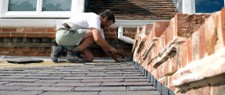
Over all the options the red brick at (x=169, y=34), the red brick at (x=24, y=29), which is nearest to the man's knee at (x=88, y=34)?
the red brick at (x=24, y=29)

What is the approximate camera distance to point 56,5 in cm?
581

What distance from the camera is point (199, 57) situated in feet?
3.36

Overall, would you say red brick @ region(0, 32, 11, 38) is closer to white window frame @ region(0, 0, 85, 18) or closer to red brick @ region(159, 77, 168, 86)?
white window frame @ region(0, 0, 85, 18)

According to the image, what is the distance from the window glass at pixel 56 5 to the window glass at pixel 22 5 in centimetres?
21

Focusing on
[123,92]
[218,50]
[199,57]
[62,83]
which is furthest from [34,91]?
[218,50]

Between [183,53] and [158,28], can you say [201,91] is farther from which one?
[158,28]

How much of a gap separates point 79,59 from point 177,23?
3.09 meters

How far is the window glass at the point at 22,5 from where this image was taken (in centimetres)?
581

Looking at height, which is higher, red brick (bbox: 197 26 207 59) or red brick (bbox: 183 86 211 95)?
red brick (bbox: 197 26 207 59)

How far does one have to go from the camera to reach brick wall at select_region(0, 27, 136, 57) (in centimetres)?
509

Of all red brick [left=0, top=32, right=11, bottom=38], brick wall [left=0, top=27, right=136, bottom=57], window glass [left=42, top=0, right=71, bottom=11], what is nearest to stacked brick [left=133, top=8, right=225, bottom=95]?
brick wall [left=0, top=27, right=136, bottom=57]

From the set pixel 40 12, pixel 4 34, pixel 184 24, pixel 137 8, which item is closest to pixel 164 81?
pixel 184 24

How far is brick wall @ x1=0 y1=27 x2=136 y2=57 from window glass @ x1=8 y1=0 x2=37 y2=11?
0.67 m

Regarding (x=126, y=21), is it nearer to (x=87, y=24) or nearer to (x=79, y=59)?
(x=87, y=24)
